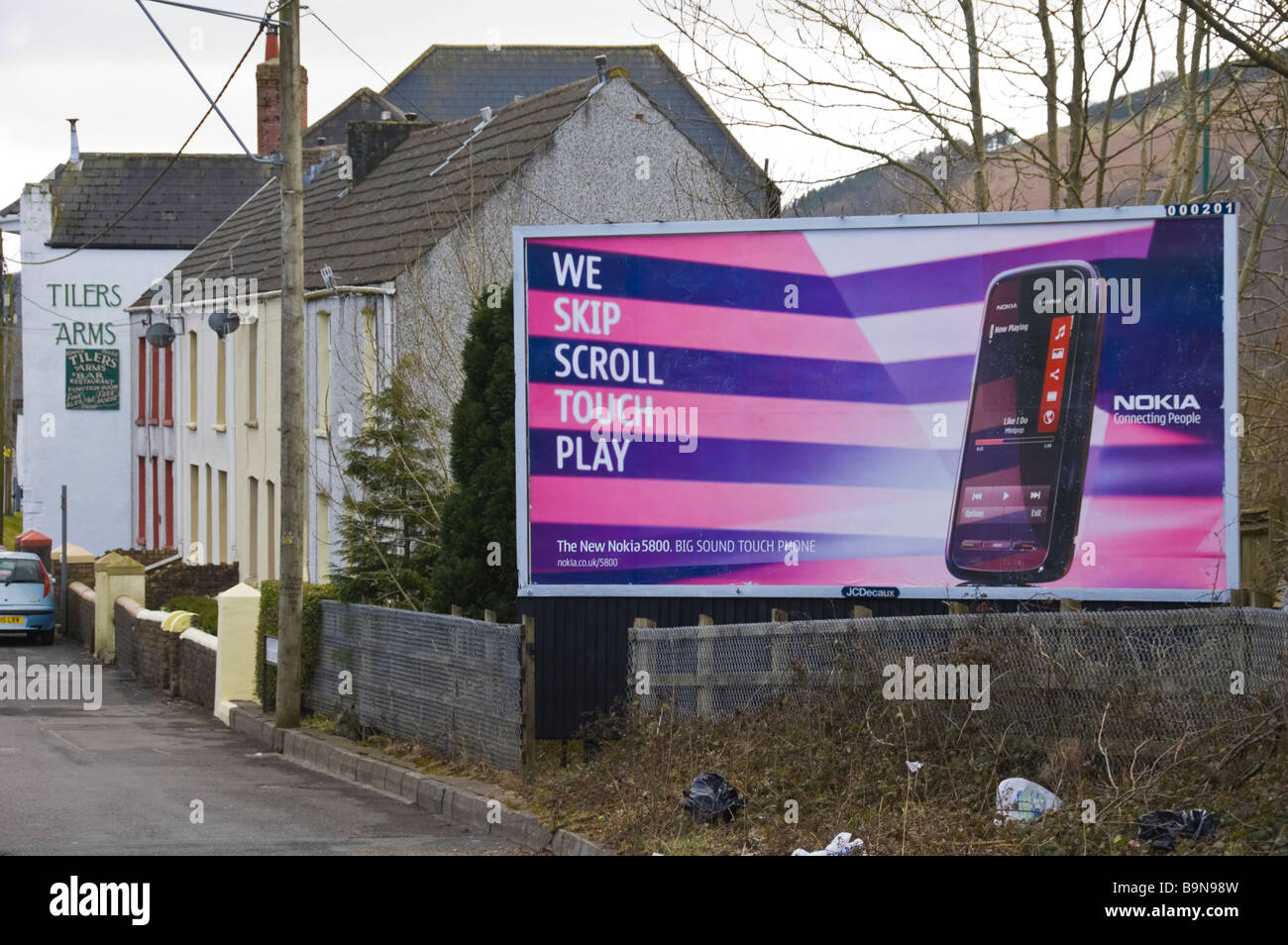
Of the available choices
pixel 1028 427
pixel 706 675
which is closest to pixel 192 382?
pixel 706 675

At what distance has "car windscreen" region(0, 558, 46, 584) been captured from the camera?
105 feet

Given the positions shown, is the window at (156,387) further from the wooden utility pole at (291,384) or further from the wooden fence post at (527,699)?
Result: the wooden fence post at (527,699)

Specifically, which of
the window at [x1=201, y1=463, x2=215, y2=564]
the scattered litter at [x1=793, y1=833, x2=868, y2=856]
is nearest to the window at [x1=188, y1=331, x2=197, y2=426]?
the window at [x1=201, y1=463, x2=215, y2=564]

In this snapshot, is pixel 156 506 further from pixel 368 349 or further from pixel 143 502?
pixel 368 349

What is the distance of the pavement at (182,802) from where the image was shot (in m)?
10.9

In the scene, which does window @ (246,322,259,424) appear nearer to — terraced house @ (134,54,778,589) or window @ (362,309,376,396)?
terraced house @ (134,54,778,589)

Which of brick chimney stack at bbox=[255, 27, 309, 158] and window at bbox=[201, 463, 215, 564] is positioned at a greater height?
brick chimney stack at bbox=[255, 27, 309, 158]

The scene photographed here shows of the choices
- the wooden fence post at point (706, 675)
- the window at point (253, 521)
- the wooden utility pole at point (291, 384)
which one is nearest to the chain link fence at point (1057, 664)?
the wooden fence post at point (706, 675)

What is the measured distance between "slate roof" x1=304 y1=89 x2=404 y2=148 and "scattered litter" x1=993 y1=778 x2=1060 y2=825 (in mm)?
39524

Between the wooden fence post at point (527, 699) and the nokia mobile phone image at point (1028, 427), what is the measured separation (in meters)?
3.28

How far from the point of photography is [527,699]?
12.4 m

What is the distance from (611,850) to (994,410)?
4650 millimetres

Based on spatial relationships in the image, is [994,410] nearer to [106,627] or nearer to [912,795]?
A: [912,795]
